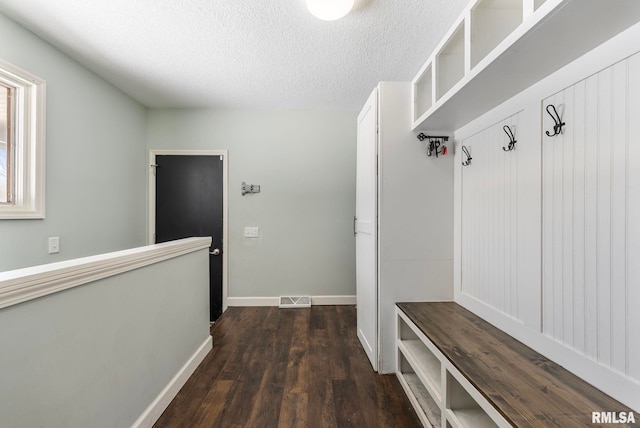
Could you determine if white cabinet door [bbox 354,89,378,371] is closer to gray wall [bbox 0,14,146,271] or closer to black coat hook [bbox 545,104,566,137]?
black coat hook [bbox 545,104,566,137]

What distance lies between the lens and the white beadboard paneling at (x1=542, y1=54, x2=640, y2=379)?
848 mm

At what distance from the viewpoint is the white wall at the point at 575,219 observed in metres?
0.85

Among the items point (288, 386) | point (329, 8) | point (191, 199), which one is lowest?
point (288, 386)

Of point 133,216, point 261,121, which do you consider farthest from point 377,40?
point 133,216

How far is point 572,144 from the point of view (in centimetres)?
102

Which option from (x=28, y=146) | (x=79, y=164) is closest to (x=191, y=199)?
(x=79, y=164)

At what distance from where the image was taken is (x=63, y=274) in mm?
927

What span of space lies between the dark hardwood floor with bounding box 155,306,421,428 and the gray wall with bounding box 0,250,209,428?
289 mm

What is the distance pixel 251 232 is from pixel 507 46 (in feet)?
9.53

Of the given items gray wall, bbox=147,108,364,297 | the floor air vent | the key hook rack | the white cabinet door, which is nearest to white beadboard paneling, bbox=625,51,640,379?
the key hook rack

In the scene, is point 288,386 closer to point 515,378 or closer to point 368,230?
point 368,230

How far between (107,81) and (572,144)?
12.0ft

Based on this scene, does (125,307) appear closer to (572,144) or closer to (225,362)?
(225,362)

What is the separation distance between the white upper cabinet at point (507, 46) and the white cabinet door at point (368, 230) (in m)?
0.40
